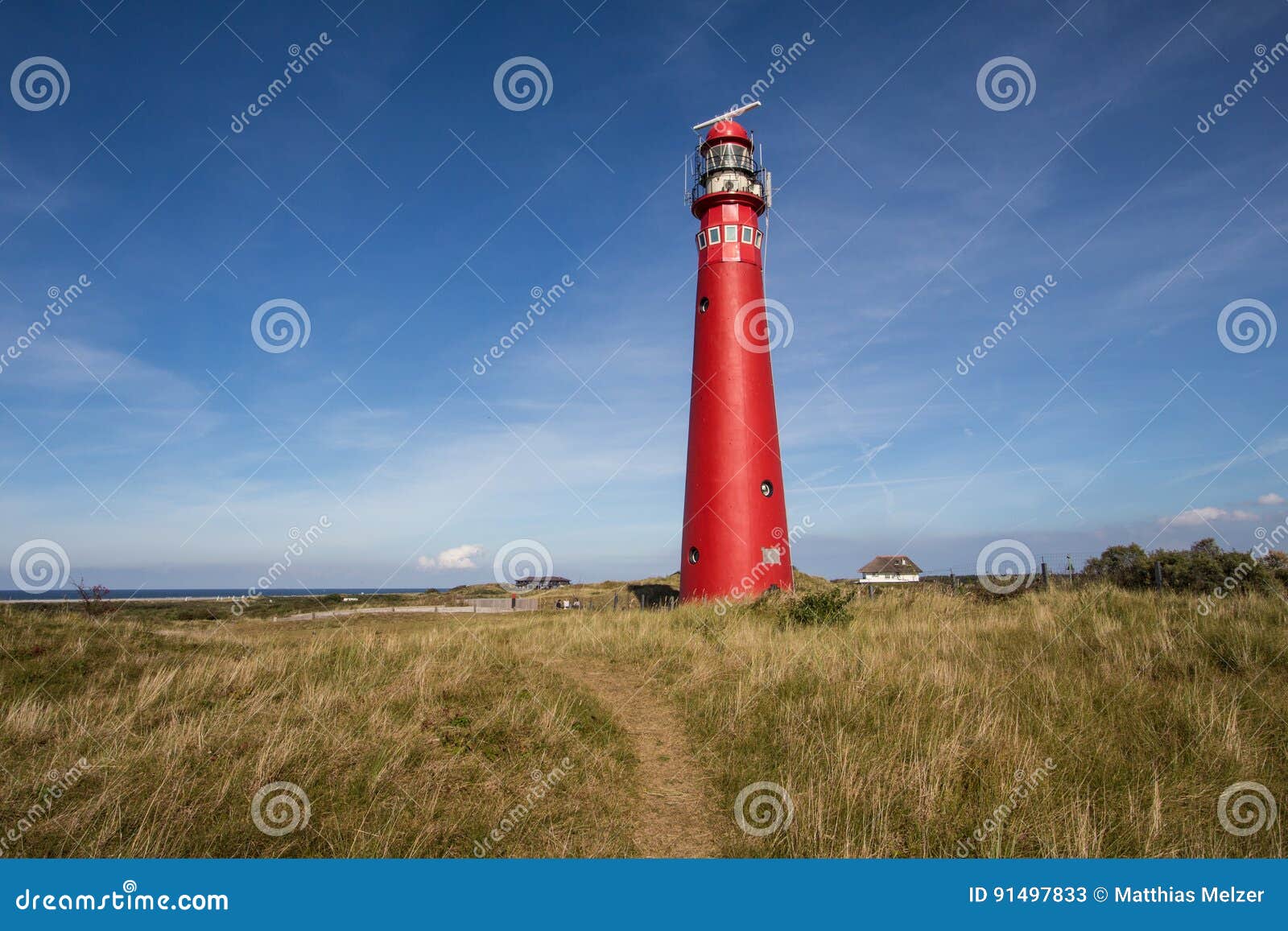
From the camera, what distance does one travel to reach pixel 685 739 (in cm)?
764

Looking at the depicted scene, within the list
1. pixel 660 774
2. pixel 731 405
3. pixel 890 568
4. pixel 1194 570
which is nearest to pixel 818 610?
pixel 731 405

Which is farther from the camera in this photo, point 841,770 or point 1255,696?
point 1255,696

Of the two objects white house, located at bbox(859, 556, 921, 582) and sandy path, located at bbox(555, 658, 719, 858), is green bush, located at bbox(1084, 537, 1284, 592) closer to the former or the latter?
sandy path, located at bbox(555, 658, 719, 858)

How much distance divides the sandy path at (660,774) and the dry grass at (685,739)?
0.12 meters

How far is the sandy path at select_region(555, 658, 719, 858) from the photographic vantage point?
17.7 ft

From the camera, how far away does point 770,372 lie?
2112cm

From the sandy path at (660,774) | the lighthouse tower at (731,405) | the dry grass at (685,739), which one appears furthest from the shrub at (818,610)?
the sandy path at (660,774)

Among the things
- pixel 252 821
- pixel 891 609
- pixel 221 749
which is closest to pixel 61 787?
pixel 221 749

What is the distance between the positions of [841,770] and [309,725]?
5.27m

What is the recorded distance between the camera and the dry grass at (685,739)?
16.5 feet

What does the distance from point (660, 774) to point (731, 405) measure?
14.6 m

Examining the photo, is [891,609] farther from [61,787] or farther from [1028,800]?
[61,787]

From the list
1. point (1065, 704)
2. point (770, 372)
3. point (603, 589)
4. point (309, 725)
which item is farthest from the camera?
point (603, 589)

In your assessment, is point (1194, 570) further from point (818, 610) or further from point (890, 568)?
point (890, 568)
